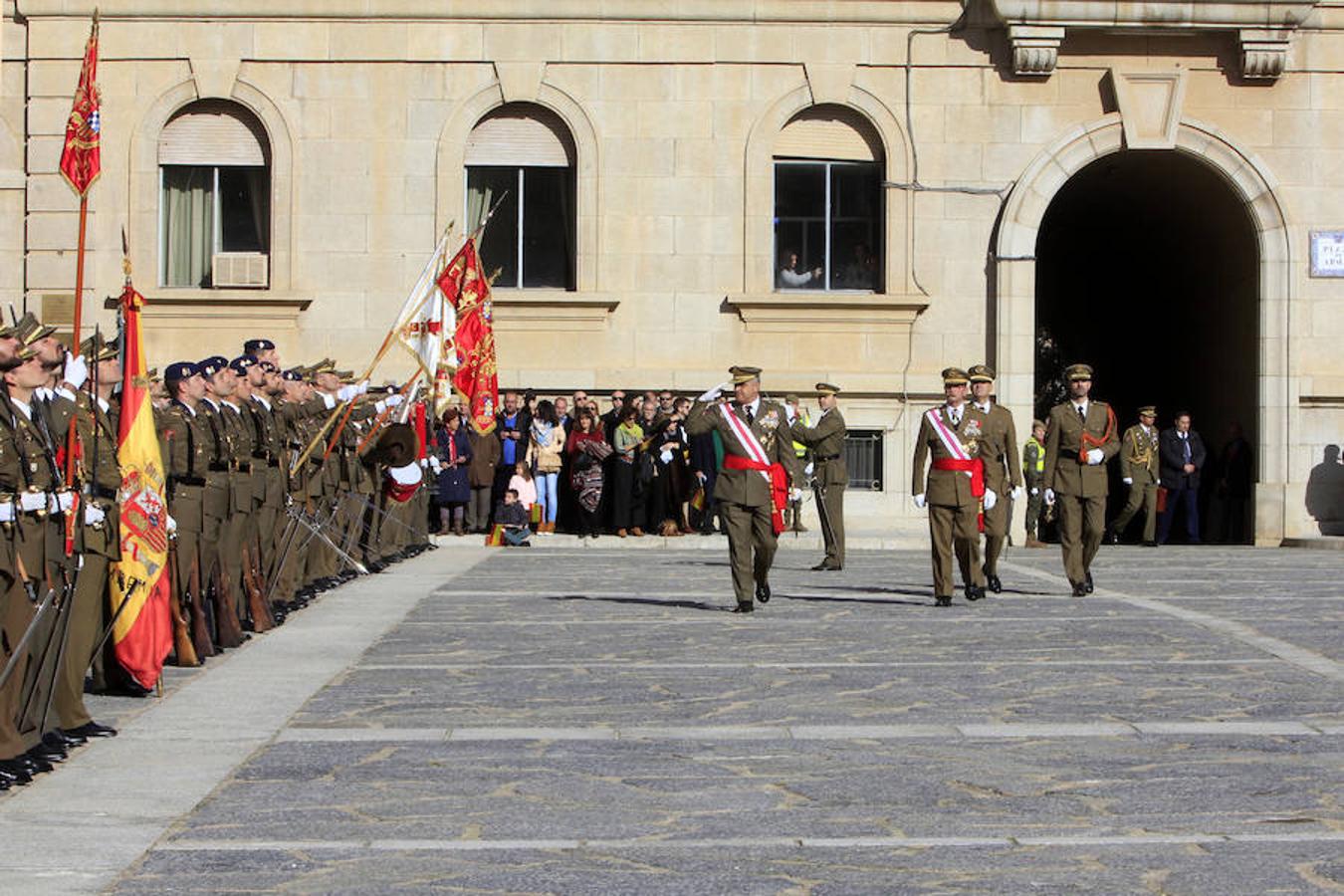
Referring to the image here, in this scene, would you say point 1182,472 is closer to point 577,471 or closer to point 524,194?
point 577,471

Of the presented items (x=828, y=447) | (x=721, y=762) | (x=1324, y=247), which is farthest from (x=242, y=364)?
(x=1324, y=247)

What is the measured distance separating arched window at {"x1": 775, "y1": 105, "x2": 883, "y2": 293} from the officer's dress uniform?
12220mm

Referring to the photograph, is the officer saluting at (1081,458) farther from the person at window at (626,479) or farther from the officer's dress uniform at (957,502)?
the person at window at (626,479)

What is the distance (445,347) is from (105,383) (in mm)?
11993

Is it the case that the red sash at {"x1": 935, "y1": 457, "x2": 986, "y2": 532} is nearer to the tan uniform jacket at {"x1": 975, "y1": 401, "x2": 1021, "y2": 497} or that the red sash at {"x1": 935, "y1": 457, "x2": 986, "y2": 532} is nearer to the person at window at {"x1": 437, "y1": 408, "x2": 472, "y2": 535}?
the tan uniform jacket at {"x1": 975, "y1": 401, "x2": 1021, "y2": 497}

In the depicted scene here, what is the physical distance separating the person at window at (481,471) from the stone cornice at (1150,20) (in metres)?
8.02

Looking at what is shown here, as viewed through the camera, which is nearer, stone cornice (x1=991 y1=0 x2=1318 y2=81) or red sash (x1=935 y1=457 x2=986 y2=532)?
red sash (x1=935 y1=457 x2=986 y2=532)

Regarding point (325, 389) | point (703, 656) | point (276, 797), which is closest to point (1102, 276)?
point (325, 389)

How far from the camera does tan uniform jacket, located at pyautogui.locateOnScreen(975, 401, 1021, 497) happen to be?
20.2 metres

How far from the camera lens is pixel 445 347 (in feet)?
80.4

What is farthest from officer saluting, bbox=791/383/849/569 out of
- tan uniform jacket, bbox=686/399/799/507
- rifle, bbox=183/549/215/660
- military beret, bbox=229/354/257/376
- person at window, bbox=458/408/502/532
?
rifle, bbox=183/549/215/660

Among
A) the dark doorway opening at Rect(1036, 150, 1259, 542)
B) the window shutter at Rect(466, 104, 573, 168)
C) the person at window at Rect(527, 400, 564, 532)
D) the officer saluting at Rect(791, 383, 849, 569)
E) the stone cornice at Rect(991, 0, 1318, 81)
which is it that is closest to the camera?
the officer saluting at Rect(791, 383, 849, 569)

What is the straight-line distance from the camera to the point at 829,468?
1017 inches

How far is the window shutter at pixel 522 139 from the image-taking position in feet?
105
